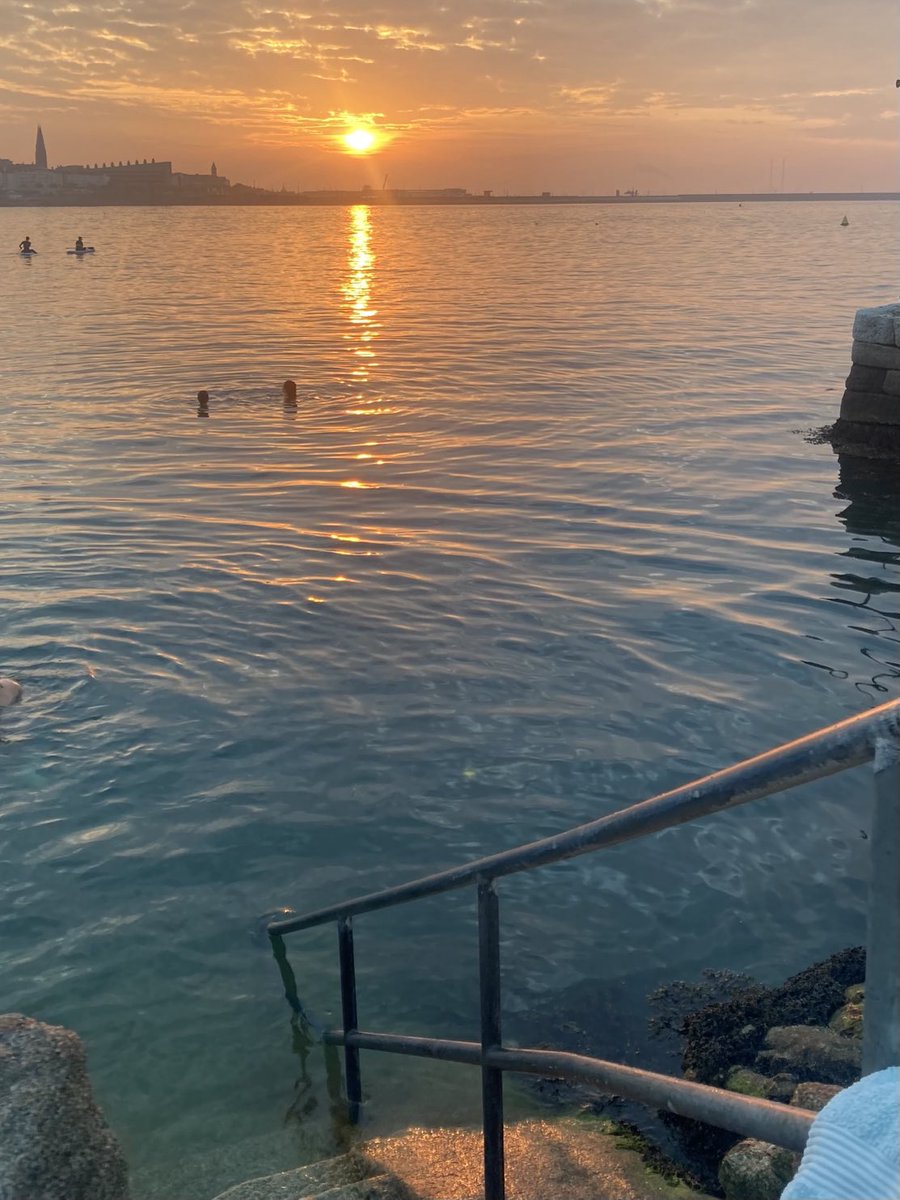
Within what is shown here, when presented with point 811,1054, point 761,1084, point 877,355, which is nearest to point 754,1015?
point 811,1054

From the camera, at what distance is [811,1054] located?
15.8 feet

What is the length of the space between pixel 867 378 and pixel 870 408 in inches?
19.6

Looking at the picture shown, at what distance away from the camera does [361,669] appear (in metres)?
9.71

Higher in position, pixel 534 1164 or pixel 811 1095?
pixel 811 1095

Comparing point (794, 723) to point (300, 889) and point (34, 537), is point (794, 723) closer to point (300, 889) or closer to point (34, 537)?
point (300, 889)

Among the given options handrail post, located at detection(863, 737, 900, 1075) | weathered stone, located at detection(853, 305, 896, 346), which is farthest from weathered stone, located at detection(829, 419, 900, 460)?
handrail post, located at detection(863, 737, 900, 1075)

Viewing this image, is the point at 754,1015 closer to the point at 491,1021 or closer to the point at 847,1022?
the point at 847,1022

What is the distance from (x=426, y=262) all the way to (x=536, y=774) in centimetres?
7113

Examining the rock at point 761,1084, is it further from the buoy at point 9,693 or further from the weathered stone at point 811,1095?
the buoy at point 9,693

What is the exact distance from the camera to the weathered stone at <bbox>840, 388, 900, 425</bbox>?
17.2 metres

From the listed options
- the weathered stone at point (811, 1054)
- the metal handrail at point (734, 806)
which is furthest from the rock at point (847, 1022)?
the metal handrail at point (734, 806)

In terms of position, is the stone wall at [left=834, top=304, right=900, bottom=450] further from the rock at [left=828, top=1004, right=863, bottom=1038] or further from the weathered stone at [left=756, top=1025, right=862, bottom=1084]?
the weathered stone at [left=756, top=1025, right=862, bottom=1084]

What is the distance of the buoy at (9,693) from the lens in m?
8.93

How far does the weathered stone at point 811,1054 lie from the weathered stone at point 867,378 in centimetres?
1396
